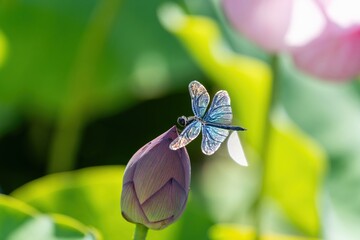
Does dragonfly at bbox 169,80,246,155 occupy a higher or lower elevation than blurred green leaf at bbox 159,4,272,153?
lower

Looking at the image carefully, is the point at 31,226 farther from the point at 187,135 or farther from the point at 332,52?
the point at 332,52

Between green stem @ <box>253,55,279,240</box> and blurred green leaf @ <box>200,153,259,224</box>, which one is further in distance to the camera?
blurred green leaf @ <box>200,153,259,224</box>

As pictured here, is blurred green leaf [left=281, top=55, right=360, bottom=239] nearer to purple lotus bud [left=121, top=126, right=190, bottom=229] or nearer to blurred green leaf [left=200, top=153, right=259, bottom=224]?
blurred green leaf [left=200, top=153, right=259, bottom=224]

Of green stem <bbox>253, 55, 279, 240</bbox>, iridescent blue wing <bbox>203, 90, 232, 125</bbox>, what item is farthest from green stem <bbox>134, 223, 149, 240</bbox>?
green stem <bbox>253, 55, 279, 240</bbox>

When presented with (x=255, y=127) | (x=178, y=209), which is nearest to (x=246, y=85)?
(x=255, y=127)

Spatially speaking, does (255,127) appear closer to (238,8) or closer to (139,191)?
(238,8)

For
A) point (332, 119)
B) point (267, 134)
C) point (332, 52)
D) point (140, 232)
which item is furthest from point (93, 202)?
point (332, 119)

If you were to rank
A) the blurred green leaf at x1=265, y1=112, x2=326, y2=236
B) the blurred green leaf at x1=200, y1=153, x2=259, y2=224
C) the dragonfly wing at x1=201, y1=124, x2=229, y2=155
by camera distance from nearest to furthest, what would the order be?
the dragonfly wing at x1=201, y1=124, x2=229, y2=155
the blurred green leaf at x1=265, y1=112, x2=326, y2=236
the blurred green leaf at x1=200, y1=153, x2=259, y2=224
